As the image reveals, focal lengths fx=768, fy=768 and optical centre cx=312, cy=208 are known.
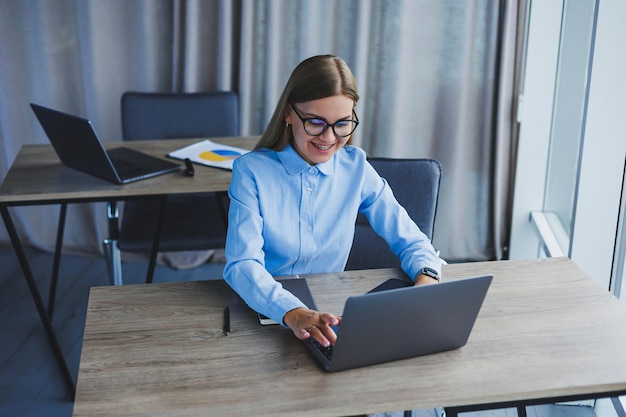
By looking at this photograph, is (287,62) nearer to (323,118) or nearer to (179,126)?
(179,126)

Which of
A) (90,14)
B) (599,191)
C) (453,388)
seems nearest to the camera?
(453,388)

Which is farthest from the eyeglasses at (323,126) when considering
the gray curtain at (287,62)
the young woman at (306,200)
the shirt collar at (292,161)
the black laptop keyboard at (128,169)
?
the gray curtain at (287,62)

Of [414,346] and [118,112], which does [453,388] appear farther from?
[118,112]

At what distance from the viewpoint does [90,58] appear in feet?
11.6

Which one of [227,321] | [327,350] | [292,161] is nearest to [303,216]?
[292,161]

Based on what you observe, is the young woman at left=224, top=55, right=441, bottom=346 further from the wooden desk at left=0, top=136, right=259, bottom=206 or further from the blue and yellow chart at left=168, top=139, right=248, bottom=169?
the blue and yellow chart at left=168, top=139, right=248, bottom=169

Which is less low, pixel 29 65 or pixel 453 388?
pixel 29 65

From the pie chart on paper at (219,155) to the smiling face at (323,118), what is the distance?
3.18 ft

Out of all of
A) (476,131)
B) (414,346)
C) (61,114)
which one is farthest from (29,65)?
(414,346)

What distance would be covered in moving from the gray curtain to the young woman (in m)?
1.64

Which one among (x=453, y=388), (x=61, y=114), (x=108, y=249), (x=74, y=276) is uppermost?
(x=61, y=114)

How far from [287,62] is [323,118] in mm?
1878

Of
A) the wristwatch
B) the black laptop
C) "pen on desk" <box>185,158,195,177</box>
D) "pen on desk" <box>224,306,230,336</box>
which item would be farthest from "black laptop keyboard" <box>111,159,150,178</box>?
the wristwatch

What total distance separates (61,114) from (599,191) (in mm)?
1745
